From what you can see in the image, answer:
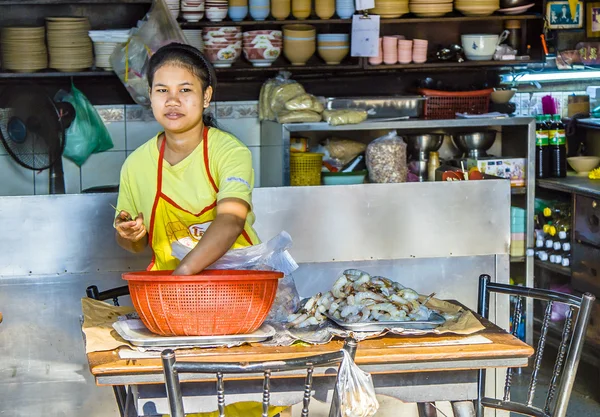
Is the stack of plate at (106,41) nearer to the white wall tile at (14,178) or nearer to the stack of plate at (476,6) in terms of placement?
the white wall tile at (14,178)

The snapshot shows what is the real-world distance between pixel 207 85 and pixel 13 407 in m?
1.80

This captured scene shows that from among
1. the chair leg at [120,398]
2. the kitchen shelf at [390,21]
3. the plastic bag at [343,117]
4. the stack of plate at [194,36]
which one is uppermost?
the kitchen shelf at [390,21]

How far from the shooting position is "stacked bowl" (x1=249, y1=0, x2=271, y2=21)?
5.34 m

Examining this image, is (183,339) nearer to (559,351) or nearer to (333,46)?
(559,351)

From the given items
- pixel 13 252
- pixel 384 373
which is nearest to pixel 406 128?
pixel 13 252

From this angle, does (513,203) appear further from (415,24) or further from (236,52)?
(236,52)

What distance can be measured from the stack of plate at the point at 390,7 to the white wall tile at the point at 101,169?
169cm

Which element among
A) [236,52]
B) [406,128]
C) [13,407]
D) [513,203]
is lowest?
[13,407]

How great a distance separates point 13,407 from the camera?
3828 mm

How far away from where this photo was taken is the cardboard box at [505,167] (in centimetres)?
546

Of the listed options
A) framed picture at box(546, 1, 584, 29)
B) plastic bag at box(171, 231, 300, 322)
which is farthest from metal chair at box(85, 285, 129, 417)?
framed picture at box(546, 1, 584, 29)

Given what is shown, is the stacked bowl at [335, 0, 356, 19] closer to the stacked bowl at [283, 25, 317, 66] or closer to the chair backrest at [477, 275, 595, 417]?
the stacked bowl at [283, 25, 317, 66]

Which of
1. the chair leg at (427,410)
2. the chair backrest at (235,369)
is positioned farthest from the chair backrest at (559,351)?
the chair backrest at (235,369)

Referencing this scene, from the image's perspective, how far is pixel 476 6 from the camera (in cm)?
554
